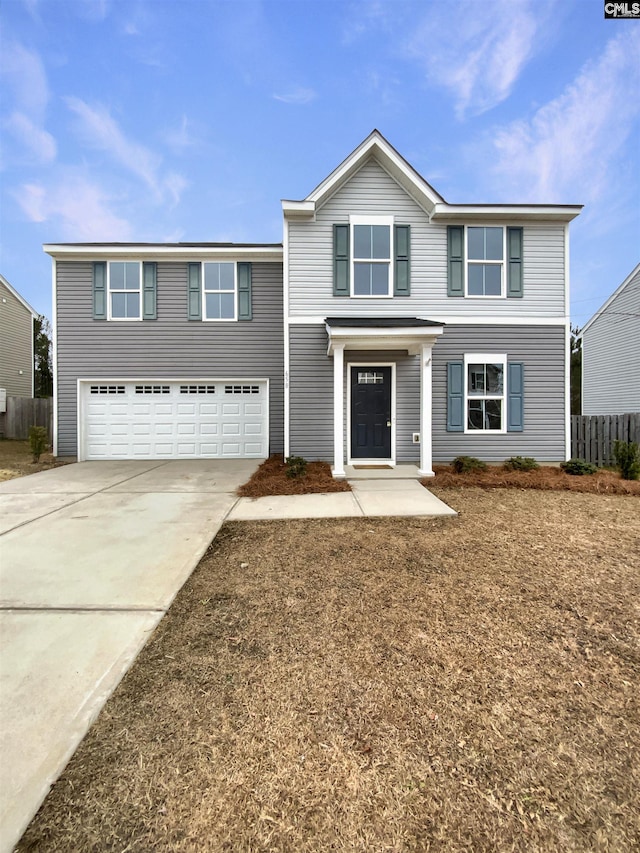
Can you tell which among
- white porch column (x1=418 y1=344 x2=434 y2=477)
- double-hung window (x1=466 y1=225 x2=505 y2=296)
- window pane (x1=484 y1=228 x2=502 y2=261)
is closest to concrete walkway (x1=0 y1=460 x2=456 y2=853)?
white porch column (x1=418 y1=344 x2=434 y2=477)

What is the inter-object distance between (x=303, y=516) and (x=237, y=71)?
1487cm

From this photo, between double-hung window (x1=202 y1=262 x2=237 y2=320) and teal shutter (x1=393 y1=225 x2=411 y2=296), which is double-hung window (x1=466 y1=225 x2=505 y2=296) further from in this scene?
double-hung window (x1=202 y1=262 x2=237 y2=320)

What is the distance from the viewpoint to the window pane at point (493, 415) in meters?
8.96

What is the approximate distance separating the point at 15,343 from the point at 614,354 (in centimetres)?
2615

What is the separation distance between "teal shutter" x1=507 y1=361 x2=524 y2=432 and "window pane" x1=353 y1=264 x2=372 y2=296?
3764 mm

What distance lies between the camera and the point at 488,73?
1084cm

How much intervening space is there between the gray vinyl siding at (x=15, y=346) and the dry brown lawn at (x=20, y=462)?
207 inches

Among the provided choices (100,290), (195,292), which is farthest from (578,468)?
(100,290)

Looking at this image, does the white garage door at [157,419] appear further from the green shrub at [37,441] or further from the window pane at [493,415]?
the window pane at [493,415]

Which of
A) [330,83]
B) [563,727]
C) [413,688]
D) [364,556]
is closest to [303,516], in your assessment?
[364,556]

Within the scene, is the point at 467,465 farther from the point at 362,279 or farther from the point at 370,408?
the point at 362,279

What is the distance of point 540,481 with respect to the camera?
7.44 metres

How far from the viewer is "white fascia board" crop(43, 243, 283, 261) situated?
10.2 metres

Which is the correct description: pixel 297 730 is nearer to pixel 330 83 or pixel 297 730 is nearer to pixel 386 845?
pixel 386 845
